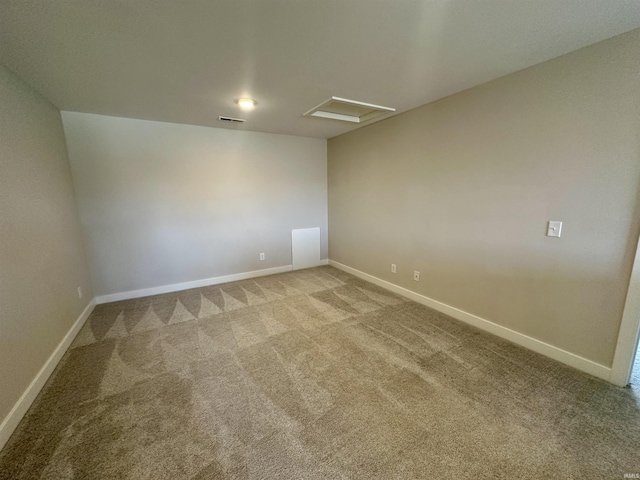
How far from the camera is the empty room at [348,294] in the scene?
141 centimetres

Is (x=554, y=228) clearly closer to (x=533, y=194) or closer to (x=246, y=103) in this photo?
(x=533, y=194)

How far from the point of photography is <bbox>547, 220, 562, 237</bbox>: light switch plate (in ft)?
6.63

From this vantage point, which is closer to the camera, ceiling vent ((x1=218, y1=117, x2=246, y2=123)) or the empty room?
the empty room

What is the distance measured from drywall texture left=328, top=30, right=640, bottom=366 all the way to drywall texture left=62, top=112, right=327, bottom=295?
194cm

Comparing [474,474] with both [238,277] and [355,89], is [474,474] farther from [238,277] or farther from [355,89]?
[238,277]

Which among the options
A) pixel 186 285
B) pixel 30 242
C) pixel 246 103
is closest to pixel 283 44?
pixel 246 103

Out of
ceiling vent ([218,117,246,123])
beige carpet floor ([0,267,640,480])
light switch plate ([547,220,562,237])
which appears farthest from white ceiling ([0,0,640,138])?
beige carpet floor ([0,267,640,480])

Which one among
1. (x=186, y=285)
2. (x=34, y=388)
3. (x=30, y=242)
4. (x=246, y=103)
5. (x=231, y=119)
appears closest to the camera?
(x=34, y=388)

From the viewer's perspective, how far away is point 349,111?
131 inches

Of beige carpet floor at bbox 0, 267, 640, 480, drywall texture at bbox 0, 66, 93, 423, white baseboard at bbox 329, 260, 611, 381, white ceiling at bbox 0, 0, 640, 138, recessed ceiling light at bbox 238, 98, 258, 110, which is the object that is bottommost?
beige carpet floor at bbox 0, 267, 640, 480

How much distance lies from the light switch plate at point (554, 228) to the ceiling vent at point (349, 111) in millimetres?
1980

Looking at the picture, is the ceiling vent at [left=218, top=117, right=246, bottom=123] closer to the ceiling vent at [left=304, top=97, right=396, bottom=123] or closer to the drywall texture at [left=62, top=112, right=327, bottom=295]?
the drywall texture at [left=62, top=112, right=327, bottom=295]

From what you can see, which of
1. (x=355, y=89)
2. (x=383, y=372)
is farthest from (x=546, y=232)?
(x=355, y=89)

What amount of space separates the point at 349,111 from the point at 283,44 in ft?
5.91
